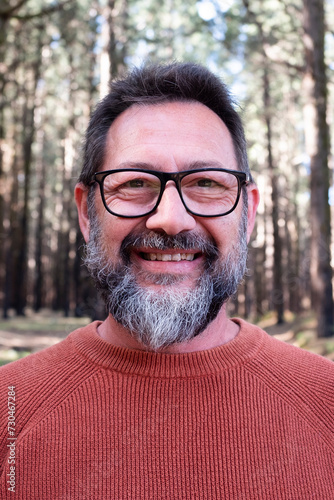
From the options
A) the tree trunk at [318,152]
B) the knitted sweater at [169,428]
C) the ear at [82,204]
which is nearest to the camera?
the knitted sweater at [169,428]

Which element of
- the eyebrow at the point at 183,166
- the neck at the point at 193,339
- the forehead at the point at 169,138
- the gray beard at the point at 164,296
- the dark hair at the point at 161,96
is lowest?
the neck at the point at 193,339

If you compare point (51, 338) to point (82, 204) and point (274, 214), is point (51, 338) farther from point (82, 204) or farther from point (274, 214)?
point (82, 204)

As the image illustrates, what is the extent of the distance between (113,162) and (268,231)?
19956 mm

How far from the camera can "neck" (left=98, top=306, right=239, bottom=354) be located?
1.99 meters

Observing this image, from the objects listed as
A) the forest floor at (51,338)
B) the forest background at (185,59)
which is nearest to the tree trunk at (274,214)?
the forest background at (185,59)

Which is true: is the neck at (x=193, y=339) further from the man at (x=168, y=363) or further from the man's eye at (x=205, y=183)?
the man's eye at (x=205, y=183)

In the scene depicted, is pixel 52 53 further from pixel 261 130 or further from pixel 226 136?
pixel 226 136

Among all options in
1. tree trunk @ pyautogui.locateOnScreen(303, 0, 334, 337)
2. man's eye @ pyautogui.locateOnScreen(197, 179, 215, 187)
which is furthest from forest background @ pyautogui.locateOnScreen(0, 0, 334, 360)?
man's eye @ pyautogui.locateOnScreen(197, 179, 215, 187)

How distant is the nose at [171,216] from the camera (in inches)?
72.7

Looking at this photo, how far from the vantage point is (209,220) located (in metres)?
A: 1.95

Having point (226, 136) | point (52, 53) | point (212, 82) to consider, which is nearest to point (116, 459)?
point (226, 136)

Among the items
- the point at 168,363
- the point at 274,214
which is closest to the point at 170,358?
the point at 168,363

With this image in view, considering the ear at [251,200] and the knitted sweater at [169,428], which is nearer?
the knitted sweater at [169,428]

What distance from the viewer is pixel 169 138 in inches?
77.8
